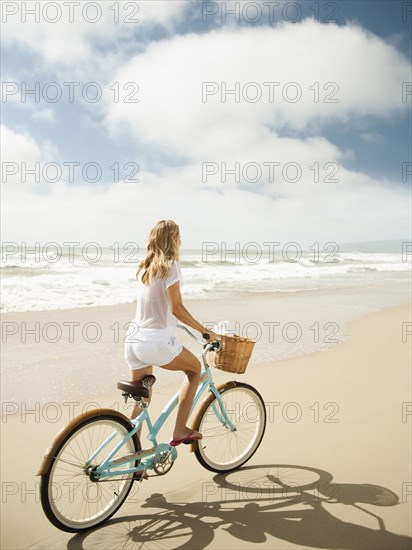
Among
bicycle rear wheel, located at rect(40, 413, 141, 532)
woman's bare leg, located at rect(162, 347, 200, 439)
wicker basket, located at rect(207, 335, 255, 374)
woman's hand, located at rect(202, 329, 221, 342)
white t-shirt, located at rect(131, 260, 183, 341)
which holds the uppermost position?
white t-shirt, located at rect(131, 260, 183, 341)

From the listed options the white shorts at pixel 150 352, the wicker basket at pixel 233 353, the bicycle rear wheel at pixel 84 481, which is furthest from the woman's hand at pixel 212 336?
the bicycle rear wheel at pixel 84 481

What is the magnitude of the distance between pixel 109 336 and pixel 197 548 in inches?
283

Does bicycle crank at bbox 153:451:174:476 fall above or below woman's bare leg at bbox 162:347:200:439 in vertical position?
below

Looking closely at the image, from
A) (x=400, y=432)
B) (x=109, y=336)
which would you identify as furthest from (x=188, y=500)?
(x=109, y=336)

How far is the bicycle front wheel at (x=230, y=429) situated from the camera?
4.35 m

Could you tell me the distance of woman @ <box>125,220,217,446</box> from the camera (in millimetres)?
3662

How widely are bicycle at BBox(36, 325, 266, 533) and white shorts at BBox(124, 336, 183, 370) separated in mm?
146

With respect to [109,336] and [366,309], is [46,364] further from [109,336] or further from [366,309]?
[366,309]

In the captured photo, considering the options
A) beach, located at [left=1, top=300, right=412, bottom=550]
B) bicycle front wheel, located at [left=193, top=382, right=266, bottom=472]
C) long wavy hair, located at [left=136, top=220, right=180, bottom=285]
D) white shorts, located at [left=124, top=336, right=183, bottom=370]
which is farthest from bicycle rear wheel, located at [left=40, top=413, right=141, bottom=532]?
long wavy hair, located at [left=136, top=220, right=180, bottom=285]

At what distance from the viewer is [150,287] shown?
371cm

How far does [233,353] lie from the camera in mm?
3898

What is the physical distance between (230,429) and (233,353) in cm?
107

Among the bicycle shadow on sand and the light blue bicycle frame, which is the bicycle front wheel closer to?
the bicycle shadow on sand

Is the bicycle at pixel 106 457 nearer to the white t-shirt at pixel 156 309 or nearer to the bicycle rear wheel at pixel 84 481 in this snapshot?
the bicycle rear wheel at pixel 84 481
